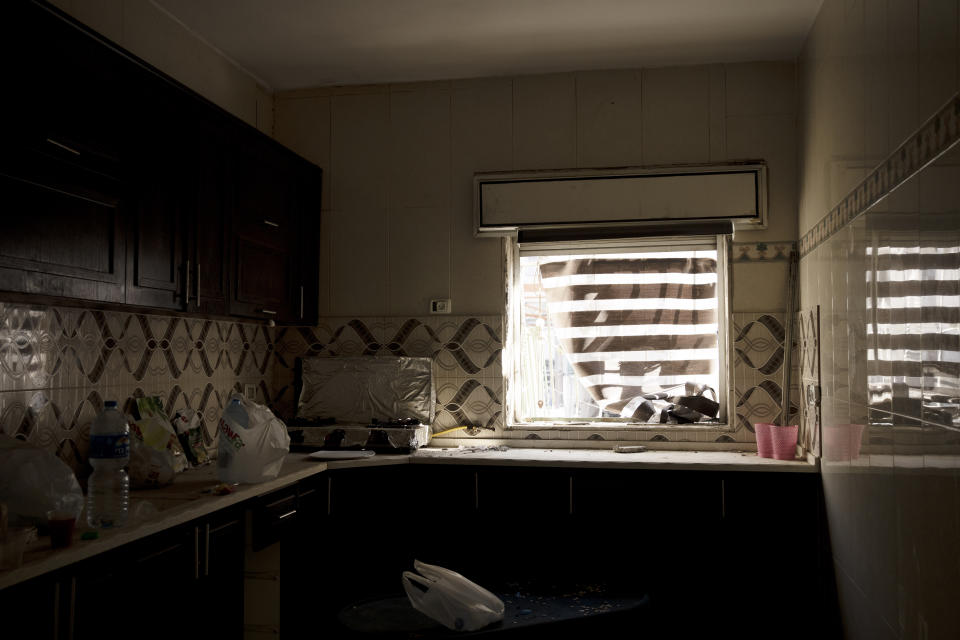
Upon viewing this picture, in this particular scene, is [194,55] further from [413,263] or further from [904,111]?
[904,111]

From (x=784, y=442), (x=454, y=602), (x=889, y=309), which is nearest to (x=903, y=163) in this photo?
(x=889, y=309)

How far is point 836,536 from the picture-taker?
104 inches

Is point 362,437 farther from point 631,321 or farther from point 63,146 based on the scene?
point 63,146

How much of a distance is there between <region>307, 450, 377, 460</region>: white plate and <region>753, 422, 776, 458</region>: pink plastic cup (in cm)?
161

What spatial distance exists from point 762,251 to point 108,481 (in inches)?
109

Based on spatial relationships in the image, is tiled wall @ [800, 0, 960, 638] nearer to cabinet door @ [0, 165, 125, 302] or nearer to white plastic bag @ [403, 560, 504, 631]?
white plastic bag @ [403, 560, 504, 631]

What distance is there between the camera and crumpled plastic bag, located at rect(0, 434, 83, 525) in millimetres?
1798

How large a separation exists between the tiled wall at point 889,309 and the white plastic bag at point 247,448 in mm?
1868

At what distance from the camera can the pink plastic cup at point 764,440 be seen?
3.08 metres

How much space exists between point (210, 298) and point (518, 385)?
1.53 metres

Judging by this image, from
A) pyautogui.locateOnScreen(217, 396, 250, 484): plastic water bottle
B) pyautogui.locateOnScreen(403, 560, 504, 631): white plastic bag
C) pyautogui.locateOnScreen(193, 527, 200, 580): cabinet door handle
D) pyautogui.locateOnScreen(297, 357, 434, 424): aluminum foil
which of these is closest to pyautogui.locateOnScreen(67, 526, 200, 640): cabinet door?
pyautogui.locateOnScreen(193, 527, 200, 580): cabinet door handle

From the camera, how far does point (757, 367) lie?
3385 mm

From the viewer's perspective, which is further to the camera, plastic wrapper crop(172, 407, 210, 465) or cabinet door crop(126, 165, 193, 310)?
plastic wrapper crop(172, 407, 210, 465)

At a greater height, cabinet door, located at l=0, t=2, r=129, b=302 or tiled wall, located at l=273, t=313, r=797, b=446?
cabinet door, located at l=0, t=2, r=129, b=302
